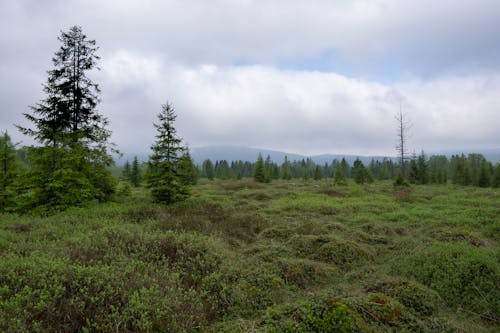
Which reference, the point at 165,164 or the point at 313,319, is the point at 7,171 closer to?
the point at 165,164

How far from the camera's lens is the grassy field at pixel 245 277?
14.4 ft

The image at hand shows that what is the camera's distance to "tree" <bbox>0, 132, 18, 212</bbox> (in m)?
13.4

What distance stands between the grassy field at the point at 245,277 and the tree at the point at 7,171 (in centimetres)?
237

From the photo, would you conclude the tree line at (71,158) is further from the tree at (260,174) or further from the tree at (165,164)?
the tree at (260,174)

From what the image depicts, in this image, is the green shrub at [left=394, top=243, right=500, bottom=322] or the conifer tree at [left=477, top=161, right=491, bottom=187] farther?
the conifer tree at [left=477, top=161, right=491, bottom=187]

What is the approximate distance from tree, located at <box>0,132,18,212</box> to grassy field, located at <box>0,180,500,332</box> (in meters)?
2.37

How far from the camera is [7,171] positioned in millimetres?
13695

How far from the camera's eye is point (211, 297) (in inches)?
214

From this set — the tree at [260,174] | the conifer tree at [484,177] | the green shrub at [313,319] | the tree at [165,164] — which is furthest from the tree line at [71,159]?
the conifer tree at [484,177]

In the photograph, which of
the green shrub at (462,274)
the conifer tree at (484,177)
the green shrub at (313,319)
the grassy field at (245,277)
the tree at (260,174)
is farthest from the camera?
the tree at (260,174)

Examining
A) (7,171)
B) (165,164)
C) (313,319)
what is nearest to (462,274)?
(313,319)

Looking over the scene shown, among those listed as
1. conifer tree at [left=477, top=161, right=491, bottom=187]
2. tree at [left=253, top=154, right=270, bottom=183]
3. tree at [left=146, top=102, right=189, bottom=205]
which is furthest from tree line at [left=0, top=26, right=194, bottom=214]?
conifer tree at [left=477, top=161, right=491, bottom=187]

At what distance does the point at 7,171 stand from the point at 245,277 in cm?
1562

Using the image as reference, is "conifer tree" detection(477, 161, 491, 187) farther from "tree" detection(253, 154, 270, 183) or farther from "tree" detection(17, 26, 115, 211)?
"tree" detection(17, 26, 115, 211)
